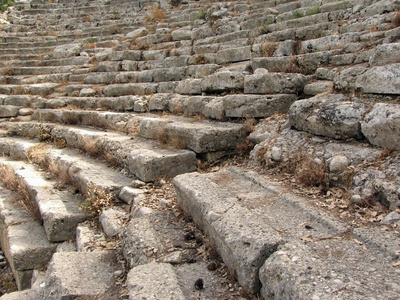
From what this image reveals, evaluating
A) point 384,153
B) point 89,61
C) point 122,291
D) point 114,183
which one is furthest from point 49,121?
point 384,153

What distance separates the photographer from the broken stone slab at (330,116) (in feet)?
11.0

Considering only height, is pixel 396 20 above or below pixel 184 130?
above

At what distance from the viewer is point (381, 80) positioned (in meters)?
3.42

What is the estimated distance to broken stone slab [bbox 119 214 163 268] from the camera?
2.92m

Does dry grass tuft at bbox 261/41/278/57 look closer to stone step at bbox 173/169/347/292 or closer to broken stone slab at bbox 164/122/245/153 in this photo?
broken stone slab at bbox 164/122/245/153

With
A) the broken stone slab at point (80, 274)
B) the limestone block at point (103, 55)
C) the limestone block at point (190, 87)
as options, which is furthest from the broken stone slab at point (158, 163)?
the limestone block at point (103, 55)

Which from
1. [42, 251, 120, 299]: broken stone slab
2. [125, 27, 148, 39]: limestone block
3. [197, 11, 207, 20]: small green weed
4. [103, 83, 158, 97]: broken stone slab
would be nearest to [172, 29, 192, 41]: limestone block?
[197, 11, 207, 20]: small green weed

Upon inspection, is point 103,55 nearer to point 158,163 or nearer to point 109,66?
point 109,66

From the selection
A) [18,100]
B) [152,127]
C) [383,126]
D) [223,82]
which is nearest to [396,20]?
[223,82]

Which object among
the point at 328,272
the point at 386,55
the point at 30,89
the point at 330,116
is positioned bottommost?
the point at 30,89

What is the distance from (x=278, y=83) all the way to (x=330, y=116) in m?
1.59

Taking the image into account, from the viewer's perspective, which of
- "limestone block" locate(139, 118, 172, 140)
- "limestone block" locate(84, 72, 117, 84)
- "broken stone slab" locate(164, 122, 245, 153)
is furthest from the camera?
"limestone block" locate(84, 72, 117, 84)

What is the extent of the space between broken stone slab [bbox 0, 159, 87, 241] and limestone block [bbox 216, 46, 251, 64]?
4533 millimetres

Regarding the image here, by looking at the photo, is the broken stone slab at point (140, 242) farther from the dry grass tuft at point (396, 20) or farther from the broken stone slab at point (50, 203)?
the dry grass tuft at point (396, 20)
